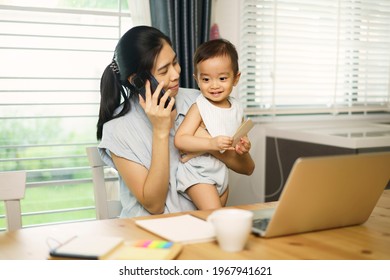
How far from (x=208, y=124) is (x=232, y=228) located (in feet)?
2.77

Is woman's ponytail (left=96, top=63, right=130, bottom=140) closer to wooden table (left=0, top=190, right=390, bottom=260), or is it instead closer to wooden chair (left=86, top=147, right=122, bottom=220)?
wooden chair (left=86, top=147, right=122, bottom=220)

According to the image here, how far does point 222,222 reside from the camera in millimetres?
860

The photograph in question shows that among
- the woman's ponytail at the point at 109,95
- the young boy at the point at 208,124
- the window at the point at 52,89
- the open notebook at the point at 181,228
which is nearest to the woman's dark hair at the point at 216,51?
the young boy at the point at 208,124

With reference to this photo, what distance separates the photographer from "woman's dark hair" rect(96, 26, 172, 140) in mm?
1595

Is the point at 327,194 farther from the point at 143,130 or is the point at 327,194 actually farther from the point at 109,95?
the point at 109,95

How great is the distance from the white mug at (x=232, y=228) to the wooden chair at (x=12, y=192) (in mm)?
684

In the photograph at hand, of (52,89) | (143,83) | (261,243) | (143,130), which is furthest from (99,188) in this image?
(52,89)

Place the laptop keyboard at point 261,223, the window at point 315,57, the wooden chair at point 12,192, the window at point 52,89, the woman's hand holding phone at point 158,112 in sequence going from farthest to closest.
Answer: the window at point 315,57 < the window at point 52,89 < the woman's hand holding phone at point 158,112 < the wooden chair at point 12,192 < the laptop keyboard at point 261,223

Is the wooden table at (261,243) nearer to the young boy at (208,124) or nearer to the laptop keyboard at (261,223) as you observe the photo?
the laptop keyboard at (261,223)

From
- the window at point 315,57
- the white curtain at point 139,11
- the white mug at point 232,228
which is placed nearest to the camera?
the white mug at point 232,228

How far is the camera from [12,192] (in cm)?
132

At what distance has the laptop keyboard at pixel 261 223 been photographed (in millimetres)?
1012

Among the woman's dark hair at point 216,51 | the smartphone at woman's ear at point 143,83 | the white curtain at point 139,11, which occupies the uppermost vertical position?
the white curtain at point 139,11
